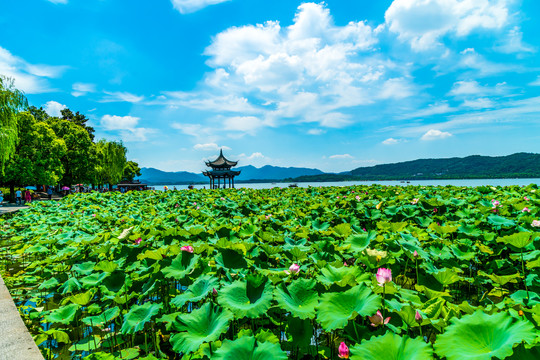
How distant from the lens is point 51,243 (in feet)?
12.5

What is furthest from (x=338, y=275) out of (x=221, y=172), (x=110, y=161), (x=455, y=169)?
(x=455, y=169)

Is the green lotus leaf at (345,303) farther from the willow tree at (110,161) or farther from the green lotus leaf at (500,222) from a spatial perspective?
the willow tree at (110,161)

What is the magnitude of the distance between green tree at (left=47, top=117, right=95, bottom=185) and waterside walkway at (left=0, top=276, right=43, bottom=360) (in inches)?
1292

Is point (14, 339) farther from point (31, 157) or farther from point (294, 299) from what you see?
point (31, 157)

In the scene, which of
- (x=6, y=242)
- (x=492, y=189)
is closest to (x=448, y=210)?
(x=492, y=189)

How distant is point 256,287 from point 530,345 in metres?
1.11

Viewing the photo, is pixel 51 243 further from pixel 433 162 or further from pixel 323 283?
pixel 433 162

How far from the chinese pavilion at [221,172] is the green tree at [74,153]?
1263 cm

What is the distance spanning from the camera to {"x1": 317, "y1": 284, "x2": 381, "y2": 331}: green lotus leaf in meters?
1.28

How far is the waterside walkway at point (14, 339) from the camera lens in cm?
185

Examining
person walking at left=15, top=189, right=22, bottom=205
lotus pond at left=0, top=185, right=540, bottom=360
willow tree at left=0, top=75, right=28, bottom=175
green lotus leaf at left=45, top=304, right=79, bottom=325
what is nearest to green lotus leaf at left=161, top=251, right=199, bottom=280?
lotus pond at left=0, top=185, right=540, bottom=360

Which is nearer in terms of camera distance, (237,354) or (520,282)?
(237,354)

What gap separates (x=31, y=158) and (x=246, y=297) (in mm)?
25155

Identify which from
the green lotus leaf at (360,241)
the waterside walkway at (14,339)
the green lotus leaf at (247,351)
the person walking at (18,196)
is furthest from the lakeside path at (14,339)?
the person walking at (18,196)
